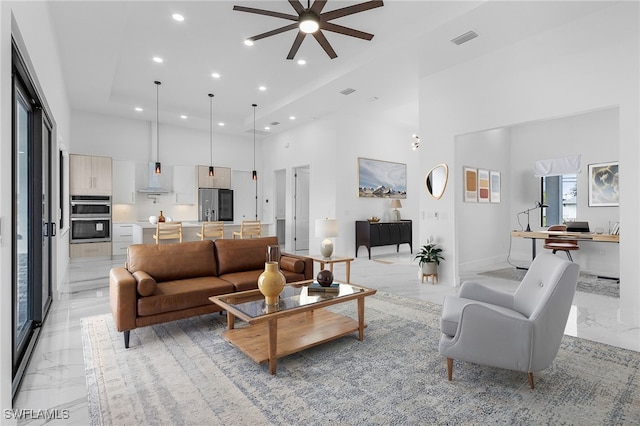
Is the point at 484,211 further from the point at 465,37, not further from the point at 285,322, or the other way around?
the point at 285,322

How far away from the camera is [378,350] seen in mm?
2754

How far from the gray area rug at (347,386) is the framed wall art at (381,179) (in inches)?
217

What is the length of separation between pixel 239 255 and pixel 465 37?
153 inches

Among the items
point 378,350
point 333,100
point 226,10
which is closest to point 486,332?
point 378,350

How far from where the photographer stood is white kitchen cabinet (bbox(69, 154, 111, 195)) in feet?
23.9

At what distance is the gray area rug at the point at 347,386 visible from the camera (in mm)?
1895

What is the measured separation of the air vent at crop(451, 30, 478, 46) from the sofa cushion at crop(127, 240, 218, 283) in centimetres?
400

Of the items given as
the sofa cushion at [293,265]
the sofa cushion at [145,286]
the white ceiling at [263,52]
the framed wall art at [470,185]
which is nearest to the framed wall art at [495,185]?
the framed wall art at [470,185]

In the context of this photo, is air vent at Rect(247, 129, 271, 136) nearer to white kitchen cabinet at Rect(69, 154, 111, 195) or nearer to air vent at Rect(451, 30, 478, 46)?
white kitchen cabinet at Rect(69, 154, 111, 195)

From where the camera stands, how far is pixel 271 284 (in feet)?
8.57

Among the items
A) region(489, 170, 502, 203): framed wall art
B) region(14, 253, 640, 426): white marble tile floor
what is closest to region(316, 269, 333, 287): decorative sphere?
region(14, 253, 640, 426): white marble tile floor

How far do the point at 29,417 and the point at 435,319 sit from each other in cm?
329

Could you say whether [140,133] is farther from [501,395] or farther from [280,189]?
[501,395]

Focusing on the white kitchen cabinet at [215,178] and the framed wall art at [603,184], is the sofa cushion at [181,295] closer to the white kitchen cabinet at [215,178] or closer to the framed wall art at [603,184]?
the white kitchen cabinet at [215,178]
